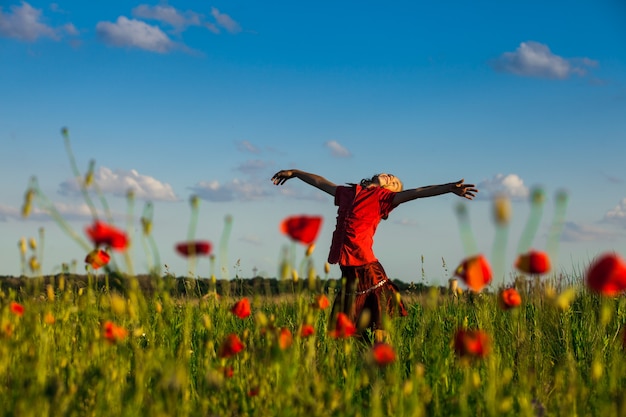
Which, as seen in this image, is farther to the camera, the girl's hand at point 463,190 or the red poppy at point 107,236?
the girl's hand at point 463,190

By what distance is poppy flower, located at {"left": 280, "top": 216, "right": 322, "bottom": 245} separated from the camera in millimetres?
2559

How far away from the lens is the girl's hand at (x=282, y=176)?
5.94 m

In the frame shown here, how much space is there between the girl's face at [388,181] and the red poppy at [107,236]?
140 inches

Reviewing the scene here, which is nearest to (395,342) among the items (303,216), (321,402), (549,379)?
(549,379)

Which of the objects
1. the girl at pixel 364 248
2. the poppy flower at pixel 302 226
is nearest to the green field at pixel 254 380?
the poppy flower at pixel 302 226

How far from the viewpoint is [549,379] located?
172 inches

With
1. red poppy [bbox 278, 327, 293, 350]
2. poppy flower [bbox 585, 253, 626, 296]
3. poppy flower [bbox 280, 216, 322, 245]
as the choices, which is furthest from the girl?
poppy flower [bbox 585, 253, 626, 296]

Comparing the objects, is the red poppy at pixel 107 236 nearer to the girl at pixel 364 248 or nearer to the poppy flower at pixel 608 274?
the poppy flower at pixel 608 274

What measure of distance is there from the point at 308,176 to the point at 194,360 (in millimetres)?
2082

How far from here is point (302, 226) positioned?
256cm

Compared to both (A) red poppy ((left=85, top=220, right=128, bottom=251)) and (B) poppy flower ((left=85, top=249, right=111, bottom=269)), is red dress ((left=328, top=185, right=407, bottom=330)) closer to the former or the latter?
(B) poppy flower ((left=85, top=249, right=111, bottom=269))

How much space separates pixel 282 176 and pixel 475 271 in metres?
3.73

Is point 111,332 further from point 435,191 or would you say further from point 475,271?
point 435,191

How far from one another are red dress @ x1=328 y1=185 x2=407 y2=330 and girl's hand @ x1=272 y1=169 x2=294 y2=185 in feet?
1.94
